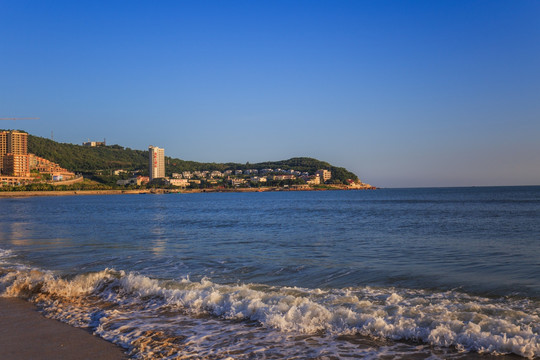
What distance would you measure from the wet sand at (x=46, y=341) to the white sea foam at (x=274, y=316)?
27 cm

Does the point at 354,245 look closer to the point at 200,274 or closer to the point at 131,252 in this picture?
the point at 200,274

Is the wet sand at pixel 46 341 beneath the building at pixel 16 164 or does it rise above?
beneath

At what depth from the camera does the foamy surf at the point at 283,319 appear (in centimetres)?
594

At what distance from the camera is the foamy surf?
234 inches

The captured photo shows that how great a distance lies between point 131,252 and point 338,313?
11634mm

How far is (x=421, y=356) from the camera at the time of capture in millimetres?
5676

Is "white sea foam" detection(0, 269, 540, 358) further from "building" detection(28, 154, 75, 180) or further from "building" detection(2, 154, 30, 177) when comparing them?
"building" detection(28, 154, 75, 180)

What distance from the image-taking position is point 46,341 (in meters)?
6.48

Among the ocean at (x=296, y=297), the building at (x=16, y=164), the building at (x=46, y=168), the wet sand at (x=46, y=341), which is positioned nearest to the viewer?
the wet sand at (x=46, y=341)

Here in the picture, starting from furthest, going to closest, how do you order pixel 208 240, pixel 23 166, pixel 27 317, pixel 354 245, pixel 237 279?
pixel 23 166 < pixel 208 240 < pixel 354 245 < pixel 237 279 < pixel 27 317

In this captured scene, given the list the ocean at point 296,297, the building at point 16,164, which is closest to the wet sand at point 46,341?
the ocean at point 296,297

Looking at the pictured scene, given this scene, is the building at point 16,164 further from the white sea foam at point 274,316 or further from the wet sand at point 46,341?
the wet sand at point 46,341

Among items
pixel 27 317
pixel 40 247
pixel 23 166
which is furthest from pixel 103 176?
pixel 27 317

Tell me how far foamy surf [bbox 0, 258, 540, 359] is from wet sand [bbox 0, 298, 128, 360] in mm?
261
